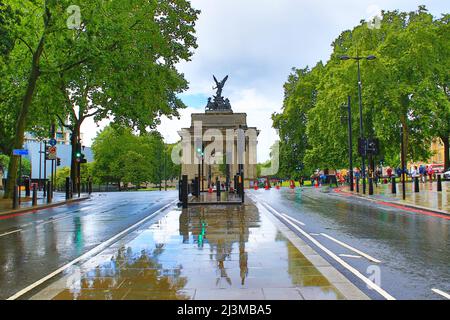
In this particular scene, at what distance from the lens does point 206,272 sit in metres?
6.48

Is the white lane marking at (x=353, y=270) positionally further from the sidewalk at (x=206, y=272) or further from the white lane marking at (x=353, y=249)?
the white lane marking at (x=353, y=249)

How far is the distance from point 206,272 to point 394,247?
4594 millimetres

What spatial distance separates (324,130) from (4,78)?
100 ft

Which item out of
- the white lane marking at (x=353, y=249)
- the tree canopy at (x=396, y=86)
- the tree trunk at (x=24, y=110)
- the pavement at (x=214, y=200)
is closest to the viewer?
the white lane marking at (x=353, y=249)

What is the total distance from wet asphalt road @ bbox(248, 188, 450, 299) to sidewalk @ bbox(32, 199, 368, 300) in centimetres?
59

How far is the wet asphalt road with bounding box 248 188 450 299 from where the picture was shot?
5957 mm

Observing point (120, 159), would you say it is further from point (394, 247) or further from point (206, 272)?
point (206, 272)

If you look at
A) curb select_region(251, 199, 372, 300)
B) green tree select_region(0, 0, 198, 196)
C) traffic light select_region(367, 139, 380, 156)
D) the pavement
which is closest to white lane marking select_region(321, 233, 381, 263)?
curb select_region(251, 199, 372, 300)

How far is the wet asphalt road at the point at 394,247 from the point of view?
596 cm

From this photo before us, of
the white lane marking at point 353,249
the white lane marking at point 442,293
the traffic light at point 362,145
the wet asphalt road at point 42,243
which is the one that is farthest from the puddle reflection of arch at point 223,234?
Answer: the traffic light at point 362,145

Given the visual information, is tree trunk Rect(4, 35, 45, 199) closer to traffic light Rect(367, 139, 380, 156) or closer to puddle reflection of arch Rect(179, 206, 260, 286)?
puddle reflection of arch Rect(179, 206, 260, 286)

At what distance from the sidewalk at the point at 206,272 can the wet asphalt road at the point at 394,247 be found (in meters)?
0.59

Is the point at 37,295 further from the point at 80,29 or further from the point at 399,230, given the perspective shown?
the point at 80,29
